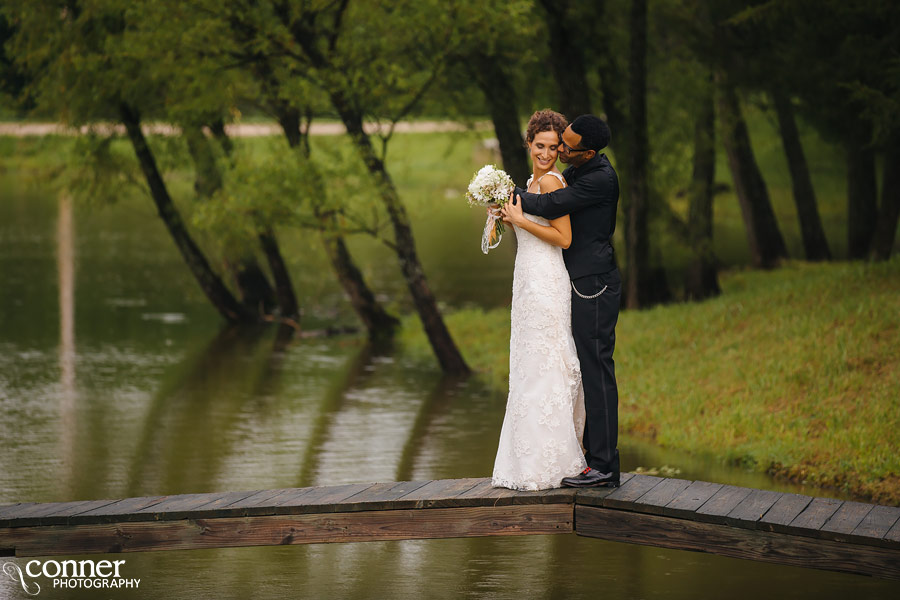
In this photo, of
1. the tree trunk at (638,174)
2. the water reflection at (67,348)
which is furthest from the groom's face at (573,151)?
the tree trunk at (638,174)

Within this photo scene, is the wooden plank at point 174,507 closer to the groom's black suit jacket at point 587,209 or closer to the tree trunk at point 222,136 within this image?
the groom's black suit jacket at point 587,209

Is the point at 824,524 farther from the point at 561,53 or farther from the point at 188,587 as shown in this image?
the point at 561,53

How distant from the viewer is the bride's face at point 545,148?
22.3 ft

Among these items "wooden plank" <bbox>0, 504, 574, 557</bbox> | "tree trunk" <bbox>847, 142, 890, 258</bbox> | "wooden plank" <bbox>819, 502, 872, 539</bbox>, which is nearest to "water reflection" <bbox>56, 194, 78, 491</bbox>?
"wooden plank" <bbox>0, 504, 574, 557</bbox>

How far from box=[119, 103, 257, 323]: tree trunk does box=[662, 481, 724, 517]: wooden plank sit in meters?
15.4

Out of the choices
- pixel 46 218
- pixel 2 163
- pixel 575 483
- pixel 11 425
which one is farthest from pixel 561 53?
pixel 2 163

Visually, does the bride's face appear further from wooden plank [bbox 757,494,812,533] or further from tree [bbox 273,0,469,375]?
tree [bbox 273,0,469,375]

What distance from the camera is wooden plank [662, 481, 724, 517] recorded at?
265 inches

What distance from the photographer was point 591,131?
661 cm

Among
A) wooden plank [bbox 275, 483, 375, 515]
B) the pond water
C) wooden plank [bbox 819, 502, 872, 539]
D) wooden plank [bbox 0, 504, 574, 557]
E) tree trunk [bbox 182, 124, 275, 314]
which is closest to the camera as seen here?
wooden plank [bbox 819, 502, 872, 539]

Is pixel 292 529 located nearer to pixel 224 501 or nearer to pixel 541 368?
pixel 224 501

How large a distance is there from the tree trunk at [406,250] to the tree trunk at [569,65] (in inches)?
155

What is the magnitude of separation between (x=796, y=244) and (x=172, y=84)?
767 inches

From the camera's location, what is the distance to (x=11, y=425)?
12977 millimetres
